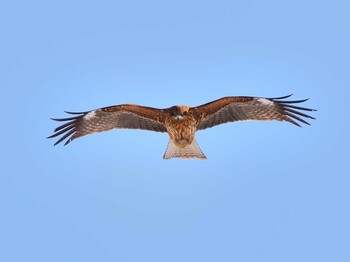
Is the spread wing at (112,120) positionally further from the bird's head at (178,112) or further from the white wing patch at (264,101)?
the white wing patch at (264,101)

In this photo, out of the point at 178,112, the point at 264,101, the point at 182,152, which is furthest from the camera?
the point at 182,152

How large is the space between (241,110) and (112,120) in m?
3.21

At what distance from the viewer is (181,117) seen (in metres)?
15.3

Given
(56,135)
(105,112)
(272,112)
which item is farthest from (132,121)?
(272,112)

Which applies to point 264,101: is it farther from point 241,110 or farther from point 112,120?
point 112,120

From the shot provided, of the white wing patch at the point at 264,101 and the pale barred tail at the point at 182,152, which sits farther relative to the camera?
the pale barred tail at the point at 182,152

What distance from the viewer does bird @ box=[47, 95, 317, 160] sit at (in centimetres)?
1560

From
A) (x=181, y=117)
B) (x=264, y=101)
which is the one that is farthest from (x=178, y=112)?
(x=264, y=101)

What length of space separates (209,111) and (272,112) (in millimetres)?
1540

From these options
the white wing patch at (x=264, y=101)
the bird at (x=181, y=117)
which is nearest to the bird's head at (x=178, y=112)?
the bird at (x=181, y=117)

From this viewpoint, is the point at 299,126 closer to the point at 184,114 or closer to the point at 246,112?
the point at 246,112

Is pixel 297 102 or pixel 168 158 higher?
pixel 297 102

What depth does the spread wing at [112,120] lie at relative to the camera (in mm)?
16000

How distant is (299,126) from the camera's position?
15477mm
